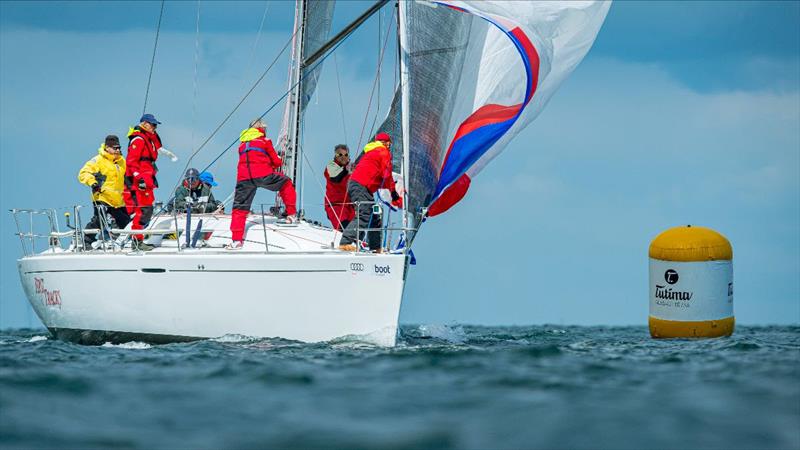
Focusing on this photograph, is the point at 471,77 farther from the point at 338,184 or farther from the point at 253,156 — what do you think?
the point at 253,156

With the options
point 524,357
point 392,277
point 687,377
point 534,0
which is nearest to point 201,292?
point 392,277

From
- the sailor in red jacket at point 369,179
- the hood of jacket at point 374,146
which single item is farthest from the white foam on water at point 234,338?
the hood of jacket at point 374,146

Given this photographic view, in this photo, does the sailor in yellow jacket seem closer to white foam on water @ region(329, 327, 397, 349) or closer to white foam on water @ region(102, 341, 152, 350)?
white foam on water @ region(102, 341, 152, 350)

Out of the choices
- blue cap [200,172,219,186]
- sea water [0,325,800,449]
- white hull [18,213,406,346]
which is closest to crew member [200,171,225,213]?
blue cap [200,172,219,186]

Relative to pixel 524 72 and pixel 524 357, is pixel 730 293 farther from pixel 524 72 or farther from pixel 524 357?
pixel 524 357

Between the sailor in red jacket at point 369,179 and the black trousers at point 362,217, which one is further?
the sailor in red jacket at point 369,179

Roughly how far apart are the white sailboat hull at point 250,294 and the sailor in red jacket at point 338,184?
207cm

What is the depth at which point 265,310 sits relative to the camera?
9.80 metres

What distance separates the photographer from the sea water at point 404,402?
4.22m

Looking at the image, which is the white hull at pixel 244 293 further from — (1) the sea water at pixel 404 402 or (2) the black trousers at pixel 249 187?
(1) the sea water at pixel 404 402

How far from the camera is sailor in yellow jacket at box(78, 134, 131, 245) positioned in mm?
11328

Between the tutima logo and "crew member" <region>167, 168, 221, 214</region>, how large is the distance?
234 inches

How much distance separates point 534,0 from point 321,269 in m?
3.75

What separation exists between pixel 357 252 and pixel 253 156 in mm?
2044
